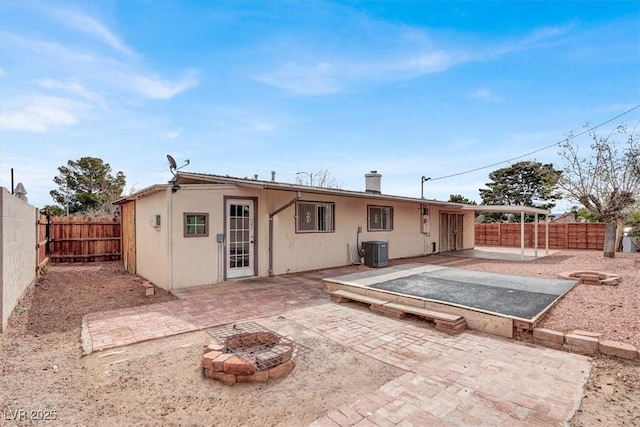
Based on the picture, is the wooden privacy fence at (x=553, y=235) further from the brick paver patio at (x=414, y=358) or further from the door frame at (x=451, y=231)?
the brick paver patio at (x=414, y=358)

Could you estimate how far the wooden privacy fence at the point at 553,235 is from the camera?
15.9m

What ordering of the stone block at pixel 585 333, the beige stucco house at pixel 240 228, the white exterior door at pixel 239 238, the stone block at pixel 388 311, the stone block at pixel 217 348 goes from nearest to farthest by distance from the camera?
the stone block at pixel 217 348
the stone block at pixel 585 333
the stone block at pixel 388 311
the beige stucco house at pixel 240 228
the white exterior door at pixel 239 238

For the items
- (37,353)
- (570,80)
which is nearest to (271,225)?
(37,353)

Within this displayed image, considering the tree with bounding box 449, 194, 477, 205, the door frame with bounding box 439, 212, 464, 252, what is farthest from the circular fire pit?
the tree with bounding box 449, 194, 477, 205

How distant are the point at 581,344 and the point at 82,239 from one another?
560 inches

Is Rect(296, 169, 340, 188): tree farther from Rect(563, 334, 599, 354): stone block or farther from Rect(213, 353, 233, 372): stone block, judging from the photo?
Rect(213, 353, 233, 372): stone block

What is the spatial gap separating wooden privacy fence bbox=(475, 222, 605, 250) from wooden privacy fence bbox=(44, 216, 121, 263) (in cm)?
1910

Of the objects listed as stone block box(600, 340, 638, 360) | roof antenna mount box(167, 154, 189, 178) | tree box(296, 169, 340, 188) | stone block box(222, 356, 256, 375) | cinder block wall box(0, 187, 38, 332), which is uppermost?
tree box(296, 169, 340, 188)

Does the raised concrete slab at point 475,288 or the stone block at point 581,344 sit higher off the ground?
the raised concrete slab at point 475,288

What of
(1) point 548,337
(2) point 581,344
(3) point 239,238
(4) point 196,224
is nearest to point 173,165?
(4) point 196,224

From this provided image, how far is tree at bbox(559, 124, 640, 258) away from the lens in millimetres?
11695

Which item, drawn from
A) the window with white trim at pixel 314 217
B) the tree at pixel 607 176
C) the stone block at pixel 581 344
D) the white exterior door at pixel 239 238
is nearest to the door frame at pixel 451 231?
the tree at pixel 607 176

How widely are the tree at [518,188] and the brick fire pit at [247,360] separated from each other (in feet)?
93.3

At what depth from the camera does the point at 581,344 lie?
3689mm
